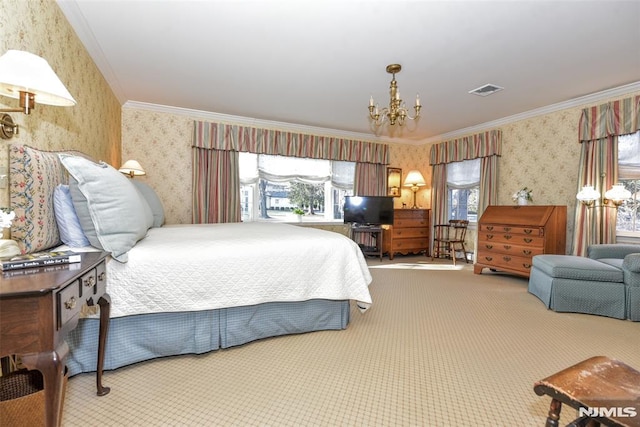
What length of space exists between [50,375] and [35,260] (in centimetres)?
48

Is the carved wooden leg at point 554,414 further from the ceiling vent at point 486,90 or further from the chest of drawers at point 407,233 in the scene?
the chest of drawers at point 407,233

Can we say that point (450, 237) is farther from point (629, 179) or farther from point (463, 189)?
point (629, 179)

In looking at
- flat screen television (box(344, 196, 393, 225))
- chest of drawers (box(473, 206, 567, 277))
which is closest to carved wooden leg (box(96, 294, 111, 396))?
chest of drawers (box(473, 206, 567, 277))

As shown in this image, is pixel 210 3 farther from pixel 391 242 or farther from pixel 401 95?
pixel 391 242

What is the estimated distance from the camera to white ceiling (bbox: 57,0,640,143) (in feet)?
7.77

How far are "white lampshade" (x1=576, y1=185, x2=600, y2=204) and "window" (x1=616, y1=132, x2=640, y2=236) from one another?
14.7 inches

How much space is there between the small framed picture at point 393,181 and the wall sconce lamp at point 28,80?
18.6 ft

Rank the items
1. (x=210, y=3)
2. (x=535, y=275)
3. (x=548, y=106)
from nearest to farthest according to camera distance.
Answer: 1. (x=210, y=3)
2. (x=535, y=275)
3. (x=548, y=106)

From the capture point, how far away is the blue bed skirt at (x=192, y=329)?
1.77m

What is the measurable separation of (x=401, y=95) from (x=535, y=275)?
2.66 m

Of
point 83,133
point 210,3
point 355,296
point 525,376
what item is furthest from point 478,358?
point 83,133

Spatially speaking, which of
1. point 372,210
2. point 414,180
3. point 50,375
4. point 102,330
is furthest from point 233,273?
point 414,180

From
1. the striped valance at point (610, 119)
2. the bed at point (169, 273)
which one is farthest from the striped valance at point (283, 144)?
the striped valance at point (610, 119)

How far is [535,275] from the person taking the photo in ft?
11.4
